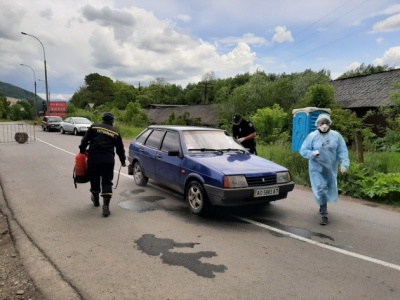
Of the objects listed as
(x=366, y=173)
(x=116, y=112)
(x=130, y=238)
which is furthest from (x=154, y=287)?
(x=116, y=112)

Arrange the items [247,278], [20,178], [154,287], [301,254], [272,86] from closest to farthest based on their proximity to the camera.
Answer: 1. [154,287]
2. [247,278]
3. [301,254]
4. [20,178]
5. [272,86]

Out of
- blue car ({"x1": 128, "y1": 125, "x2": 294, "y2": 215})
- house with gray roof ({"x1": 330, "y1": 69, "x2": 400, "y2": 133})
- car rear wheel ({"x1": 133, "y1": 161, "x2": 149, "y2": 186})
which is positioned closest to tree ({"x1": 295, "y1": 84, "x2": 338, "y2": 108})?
house with gray roof ({"x1": 330, "y1": 69, "x2": 400, "y2": 133})

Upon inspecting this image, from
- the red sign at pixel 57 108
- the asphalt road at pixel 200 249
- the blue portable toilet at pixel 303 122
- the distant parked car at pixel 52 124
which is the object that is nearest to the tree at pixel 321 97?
the blue portable toilet at pixel 303 122

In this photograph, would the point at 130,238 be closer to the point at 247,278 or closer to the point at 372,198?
the point at 247,278

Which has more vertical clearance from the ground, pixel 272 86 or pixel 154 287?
pixel 272 86

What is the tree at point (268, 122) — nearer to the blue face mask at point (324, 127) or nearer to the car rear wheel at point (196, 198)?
the blue face mask at point (324, 127)

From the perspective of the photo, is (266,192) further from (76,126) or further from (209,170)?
(76,126)

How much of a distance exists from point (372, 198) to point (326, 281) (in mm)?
4575

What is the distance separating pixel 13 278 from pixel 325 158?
181 inches

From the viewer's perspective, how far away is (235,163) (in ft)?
18.7

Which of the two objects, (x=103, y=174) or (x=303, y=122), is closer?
(x=103, y=174)

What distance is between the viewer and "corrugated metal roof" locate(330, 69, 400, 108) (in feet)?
75.9

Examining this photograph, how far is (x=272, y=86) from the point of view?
3272 centimetres

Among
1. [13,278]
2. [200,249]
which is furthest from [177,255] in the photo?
[13,278]
